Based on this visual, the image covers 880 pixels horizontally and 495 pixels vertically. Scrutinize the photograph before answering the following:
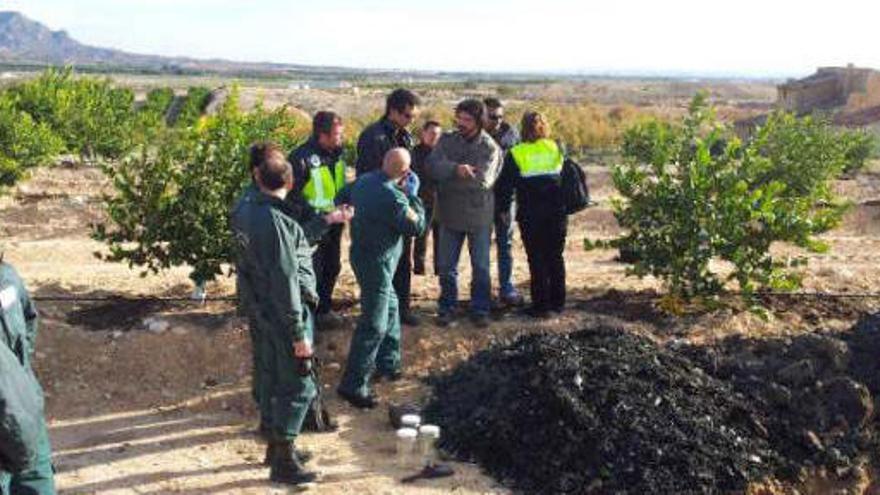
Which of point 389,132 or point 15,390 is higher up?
point 389,132

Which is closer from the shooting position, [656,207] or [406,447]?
[406,447]

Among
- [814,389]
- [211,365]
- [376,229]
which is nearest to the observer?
[376,229]

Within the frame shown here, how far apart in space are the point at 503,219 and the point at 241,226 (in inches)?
116

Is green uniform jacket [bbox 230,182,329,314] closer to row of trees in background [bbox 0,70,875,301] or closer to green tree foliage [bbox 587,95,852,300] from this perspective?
row of trees in background [bbox 0,70,875,301]

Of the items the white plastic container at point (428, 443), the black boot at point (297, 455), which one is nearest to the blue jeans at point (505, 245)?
the white plastic container at point (428, 443)

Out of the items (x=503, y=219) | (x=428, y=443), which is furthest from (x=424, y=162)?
(x=428, y=443)

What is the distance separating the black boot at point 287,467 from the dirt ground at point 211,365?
A: 11 centimetres

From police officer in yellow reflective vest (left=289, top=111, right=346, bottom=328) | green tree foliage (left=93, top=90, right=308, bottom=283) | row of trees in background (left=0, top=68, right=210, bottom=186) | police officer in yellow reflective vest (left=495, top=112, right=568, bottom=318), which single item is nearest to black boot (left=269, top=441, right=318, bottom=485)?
police officer in yellow reflective vest (left=289, top=111, right=346, bottom=328)

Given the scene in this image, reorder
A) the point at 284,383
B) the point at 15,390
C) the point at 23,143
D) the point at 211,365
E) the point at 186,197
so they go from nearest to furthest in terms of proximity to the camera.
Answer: the point at 15,390
the point at 284,383
the point at 211,365
the point at 186,197
the point at 23,143

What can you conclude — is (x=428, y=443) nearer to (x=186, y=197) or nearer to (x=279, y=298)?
(x=279, y=298)

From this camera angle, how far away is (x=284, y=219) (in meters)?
5.20

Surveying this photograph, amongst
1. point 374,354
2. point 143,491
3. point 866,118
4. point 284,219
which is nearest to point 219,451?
point 143,491

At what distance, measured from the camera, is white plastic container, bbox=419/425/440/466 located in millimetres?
5879

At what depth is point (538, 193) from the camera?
7.41 m
